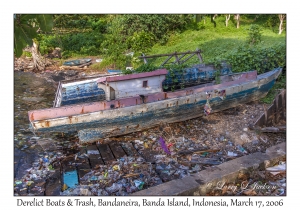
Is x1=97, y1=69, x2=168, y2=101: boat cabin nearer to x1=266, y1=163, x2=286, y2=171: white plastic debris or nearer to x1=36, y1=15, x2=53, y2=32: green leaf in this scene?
x1=266, y1=163, x2=286, y2=171: white plastic debris

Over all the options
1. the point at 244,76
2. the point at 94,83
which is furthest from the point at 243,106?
the point at 94,83

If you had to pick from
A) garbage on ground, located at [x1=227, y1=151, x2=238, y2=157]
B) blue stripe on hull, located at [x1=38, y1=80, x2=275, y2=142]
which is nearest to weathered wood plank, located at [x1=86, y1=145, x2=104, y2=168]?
blue stripe on hull, located at [x1=38, y1=80, x2=275, y2=142]

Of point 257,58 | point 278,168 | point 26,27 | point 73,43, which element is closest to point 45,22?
point 26,27

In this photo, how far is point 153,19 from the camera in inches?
525

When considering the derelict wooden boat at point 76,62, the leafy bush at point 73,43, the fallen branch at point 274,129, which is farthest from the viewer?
the leafy bush at point 73,43

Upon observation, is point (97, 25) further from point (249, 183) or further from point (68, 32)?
point (249, 183)

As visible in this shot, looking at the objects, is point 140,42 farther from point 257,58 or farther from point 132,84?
point 132,84

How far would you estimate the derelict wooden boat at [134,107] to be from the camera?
551cm

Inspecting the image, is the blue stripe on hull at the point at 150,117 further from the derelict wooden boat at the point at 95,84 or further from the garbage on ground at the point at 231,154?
the garbage on ground at the point at 231,154

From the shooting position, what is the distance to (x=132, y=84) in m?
5.99

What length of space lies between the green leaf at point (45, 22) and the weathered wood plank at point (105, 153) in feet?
10.6

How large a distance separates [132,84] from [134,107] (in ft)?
1.68

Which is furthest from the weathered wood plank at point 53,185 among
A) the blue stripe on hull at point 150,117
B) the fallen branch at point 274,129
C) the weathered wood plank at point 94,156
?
the fallen branch at point 274,129

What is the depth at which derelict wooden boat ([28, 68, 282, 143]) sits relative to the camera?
217 inches
